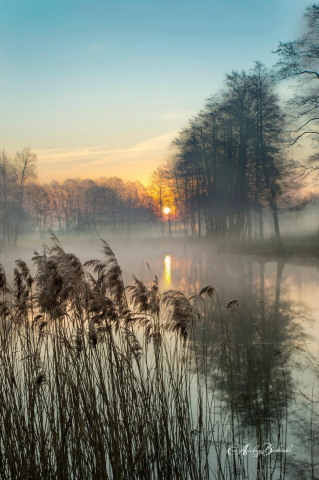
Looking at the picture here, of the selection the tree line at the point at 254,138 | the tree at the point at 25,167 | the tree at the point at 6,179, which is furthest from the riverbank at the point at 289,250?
the tree at the point at 6,179

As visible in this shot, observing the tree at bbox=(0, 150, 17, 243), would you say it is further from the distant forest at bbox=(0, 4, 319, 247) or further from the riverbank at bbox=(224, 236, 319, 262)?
the riverbank at bbox=(224, 236, 319, 262)

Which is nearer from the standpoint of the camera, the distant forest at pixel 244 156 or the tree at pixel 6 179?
the distant forest at pixel 244 156

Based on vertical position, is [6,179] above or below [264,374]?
above

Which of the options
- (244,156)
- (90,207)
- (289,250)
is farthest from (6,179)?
(289,250)

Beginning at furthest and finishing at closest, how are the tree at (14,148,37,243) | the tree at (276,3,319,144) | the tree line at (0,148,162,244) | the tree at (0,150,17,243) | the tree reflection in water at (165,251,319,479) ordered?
the tree line at (0,148,162,244) < the tree at (0,150,17,243) < the tree at (14,148,37,243) < the tree at (276,3,319,144) < the tree reflection in water at (165,251,319,479)

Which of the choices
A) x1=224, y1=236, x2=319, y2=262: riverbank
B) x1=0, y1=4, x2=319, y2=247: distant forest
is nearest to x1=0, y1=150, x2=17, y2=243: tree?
x1=0, y1=4, x2=319, y2=247: distant forest

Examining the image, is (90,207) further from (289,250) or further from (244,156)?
(289,250)

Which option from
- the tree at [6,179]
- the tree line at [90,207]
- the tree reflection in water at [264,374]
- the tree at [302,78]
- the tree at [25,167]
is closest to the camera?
the tree reflection in water at [264,374]

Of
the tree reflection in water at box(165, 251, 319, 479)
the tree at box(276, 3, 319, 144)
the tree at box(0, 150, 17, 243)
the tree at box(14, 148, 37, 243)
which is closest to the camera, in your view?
the tree reflection in water at box(165, 251, 319, 479)

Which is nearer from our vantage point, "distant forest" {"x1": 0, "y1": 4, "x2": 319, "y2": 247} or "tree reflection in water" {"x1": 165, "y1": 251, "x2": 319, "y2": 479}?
"tree reflection in water" {"x1": 165, "y1": 251, "x2": 319, "y2": 479}

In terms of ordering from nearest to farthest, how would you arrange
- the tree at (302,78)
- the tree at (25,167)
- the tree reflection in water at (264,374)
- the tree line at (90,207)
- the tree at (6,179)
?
1. the tree reflection in water at (264,374)
2. the tree at (302,78)
3. the tree at (25,167)
4. the tree at (6,179)
5. the tree line at (90,207)

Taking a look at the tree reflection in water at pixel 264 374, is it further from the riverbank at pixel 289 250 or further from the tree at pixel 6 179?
the tree at pixel 6 179

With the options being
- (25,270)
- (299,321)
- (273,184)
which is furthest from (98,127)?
(25,270)

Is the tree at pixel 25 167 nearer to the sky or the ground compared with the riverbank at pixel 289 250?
nearer to the sky
